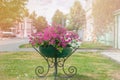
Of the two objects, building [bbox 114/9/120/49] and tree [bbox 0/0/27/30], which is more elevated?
tree [bbox 0/0/27/30]

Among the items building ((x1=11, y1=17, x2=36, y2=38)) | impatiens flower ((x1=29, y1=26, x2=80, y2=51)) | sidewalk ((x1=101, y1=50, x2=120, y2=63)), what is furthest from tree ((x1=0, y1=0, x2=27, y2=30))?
building ((x1=11, y1=17, x2=36, y2=38))

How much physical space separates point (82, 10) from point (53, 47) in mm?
29974

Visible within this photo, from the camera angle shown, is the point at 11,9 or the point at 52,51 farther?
the point at 11,9

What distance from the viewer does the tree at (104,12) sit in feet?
58.5

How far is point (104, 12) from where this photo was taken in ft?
59.0

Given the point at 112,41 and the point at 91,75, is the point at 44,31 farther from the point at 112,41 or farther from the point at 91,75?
the point at 112,41

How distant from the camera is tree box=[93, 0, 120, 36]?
17828 millimetres

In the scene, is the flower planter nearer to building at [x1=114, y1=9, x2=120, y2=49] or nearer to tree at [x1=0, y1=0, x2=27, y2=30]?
building at [x1=114, y1=9, x2=120, y2=49]

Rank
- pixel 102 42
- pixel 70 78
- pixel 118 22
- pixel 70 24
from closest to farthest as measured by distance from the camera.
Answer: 1. pixel 70 78
2. pixel 118 22
3. pixel 102 42
4. pixel 70 24

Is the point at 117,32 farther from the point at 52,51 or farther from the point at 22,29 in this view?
the point at 22,29

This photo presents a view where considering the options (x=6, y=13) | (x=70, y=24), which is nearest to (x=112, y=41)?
(x=6, y=13)

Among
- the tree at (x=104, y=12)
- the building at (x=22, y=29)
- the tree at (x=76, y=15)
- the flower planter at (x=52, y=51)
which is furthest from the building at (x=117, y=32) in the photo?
the building at (x=22, y=29)

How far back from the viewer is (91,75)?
19.2 feet

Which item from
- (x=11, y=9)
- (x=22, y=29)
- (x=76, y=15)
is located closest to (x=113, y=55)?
(x=11, y=9)
